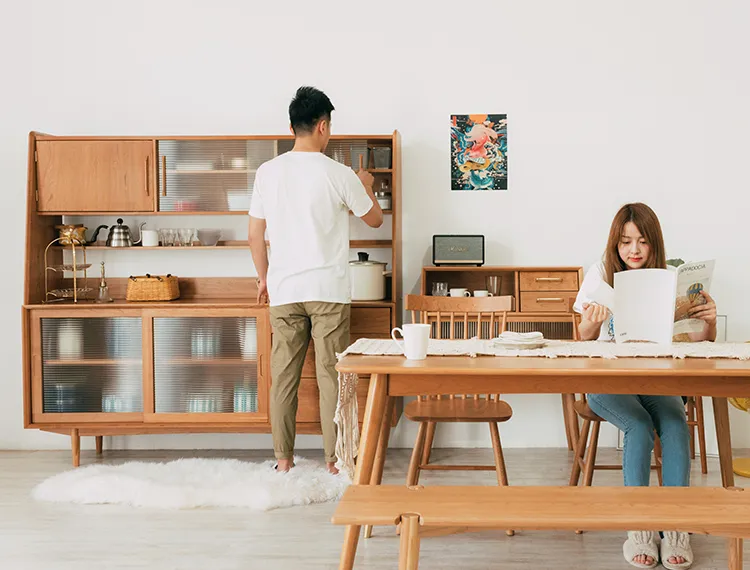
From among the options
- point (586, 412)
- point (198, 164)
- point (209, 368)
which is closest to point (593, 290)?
point (586, 412)

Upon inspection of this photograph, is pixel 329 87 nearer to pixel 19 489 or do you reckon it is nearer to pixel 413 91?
pixel 413 91

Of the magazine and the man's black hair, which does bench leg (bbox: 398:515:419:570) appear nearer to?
the magazine

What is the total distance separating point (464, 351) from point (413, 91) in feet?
7.24

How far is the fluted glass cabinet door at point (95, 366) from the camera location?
4.01m

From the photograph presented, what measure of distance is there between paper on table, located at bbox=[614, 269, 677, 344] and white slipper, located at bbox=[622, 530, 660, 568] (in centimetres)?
67

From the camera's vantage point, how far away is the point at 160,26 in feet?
14.1

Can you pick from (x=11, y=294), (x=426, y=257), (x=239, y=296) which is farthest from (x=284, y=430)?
(x=11, y=294)

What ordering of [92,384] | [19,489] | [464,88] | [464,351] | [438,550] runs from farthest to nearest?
1. [464,88]
2. [92,384]
3. [19,489]
4. [438,550]
5. [464,351]

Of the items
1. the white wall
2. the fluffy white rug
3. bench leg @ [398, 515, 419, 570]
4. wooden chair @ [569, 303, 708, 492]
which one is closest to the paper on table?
wooden chair @ [569, 303, 708, 492]

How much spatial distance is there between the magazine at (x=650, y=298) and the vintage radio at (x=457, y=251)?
1531mm

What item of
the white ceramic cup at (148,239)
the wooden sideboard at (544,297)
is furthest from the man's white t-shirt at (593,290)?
the white ceramic cup at (148,239)

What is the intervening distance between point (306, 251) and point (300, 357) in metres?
0.52

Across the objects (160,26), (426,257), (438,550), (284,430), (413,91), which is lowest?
(438,550)

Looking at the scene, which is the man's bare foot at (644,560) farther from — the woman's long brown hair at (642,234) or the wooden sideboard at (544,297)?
the wooden sideboard at (544,297)
